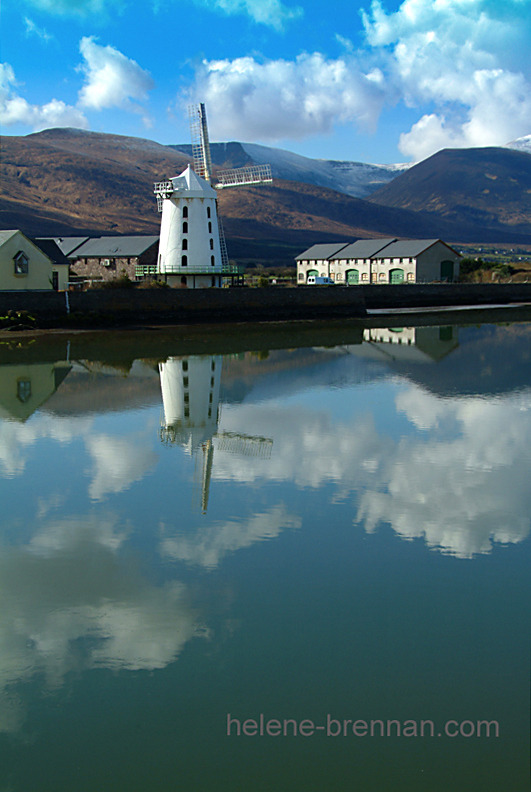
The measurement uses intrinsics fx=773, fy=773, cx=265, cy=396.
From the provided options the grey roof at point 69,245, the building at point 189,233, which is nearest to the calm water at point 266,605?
the building at point 189,233

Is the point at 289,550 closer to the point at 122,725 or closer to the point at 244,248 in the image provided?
the point at 122,725

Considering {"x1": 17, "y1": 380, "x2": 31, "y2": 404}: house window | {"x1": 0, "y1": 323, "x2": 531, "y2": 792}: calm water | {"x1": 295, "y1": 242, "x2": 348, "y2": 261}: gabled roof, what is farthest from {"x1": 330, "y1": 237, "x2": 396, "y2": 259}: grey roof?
{"x1": 0, "y1": 323, "x2": 531, "y2": 792}: calm water

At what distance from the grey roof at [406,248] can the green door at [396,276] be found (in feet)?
Answer: 4.68

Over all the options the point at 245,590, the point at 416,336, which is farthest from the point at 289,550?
the point at 416,336

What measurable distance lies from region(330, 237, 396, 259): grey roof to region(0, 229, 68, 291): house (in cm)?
3967

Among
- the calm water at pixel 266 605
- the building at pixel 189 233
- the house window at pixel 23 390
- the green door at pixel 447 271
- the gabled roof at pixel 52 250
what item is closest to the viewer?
the calm water at pixel 266 605

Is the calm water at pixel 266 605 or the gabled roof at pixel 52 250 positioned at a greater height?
the gabled roof at pixel 52 250

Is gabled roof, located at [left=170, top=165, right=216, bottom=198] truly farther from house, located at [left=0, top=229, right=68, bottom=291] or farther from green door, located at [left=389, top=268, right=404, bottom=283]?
green door, located at [left=389, top=268, right=404, bottom=283]

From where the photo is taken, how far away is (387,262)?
246ft

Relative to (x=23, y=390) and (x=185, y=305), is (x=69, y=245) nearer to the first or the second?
(x=185, y=305)

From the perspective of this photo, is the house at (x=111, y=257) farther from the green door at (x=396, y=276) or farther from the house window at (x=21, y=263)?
the green door at (x=396, y=276)

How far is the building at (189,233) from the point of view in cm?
5012

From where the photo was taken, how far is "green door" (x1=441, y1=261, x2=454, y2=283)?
74.4 m

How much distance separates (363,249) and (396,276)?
6.05m
